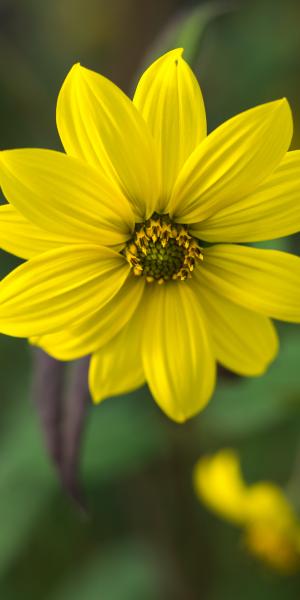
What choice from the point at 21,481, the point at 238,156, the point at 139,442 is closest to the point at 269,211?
the point at 238,156

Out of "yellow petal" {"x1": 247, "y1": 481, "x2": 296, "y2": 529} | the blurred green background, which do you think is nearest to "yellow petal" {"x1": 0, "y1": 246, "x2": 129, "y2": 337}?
the blurred green background

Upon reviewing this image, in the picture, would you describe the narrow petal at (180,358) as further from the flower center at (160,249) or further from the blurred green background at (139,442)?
the blurred green background at (139,442)

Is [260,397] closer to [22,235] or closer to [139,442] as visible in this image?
[139,442]

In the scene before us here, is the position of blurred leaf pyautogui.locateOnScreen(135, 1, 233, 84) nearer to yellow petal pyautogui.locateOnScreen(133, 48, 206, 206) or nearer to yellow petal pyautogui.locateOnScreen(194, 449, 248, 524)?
yellow petal pyautogui.locateOnScreen(133, 48, 206, 206)

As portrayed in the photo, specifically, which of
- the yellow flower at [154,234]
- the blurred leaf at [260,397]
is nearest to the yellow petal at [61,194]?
the yellow flower at [154,234]

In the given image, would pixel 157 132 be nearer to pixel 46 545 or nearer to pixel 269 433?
pixel 269 433
